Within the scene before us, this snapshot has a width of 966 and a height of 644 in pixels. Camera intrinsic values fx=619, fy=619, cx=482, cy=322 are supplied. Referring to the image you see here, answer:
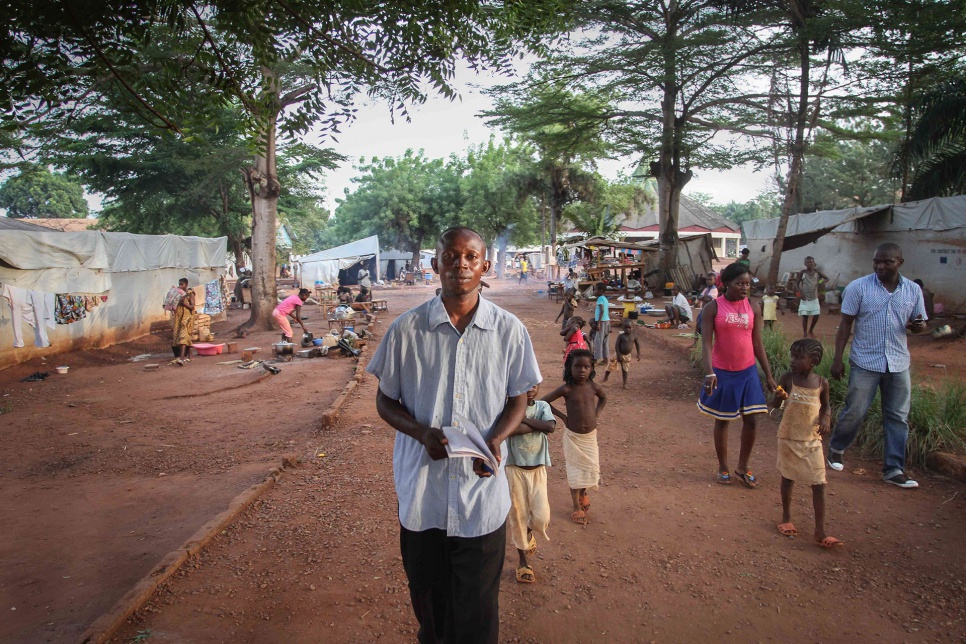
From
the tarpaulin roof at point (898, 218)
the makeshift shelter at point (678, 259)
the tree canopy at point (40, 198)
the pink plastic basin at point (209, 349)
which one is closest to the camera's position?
the pink plastic basin at point (209, 349)

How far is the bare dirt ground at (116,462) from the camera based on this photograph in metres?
3.60

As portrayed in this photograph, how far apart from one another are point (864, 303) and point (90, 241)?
1361 centimetres

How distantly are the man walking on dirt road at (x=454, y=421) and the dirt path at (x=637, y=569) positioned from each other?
3.06ft

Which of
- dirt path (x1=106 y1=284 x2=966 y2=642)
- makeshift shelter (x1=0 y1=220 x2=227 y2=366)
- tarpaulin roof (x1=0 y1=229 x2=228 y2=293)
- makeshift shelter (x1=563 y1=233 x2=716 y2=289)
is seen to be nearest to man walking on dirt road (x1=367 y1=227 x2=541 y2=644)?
dirt path (x1=106 y1=284 x2=966 y2=642)

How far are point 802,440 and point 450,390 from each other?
284 centimetres

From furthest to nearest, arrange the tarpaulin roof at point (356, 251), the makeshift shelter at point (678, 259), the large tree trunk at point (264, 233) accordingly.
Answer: the tarpaulin roof at point (356, 251)
the makeshift shelter at point (678, 259)
the large tree trunk at point (264, 233)

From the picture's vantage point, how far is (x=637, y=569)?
363cm

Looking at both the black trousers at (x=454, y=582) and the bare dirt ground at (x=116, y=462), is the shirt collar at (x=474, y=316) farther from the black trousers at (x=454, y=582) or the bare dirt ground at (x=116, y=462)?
the bare dirt ground at (x=116, y=462)

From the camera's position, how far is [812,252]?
20.7 m

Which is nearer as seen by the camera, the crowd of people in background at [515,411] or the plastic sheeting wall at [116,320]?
the crowd of people in background at [515,411]

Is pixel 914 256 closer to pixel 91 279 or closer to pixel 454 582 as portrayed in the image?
pixel 454 582

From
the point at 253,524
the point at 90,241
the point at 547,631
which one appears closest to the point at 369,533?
the point at 253,524

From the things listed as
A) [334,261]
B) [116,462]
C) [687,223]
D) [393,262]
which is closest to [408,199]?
[393,262]

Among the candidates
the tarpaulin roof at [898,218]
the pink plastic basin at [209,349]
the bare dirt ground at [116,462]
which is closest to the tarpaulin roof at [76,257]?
the bare dirt ground at [116,462]
